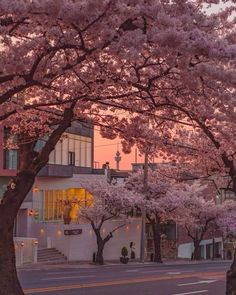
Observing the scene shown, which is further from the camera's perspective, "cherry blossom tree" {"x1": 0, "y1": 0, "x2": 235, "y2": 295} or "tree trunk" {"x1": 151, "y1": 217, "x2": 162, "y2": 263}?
"tree trunk" {"x1": 151, "y1": 217, "x2": 162, "y2": 263}

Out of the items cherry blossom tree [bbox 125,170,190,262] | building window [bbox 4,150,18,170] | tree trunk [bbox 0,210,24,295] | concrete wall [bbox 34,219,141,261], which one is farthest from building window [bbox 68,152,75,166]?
tree trunk [bbox 0,210,24,295]

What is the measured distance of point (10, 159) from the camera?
44844 mm

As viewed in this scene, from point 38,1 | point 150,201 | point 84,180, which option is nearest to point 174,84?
point 38,1

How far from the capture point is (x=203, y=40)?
8.49m

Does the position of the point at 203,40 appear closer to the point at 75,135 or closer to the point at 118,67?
the point at 118,67

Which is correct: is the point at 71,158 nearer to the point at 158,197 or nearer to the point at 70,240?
the point at 158,197

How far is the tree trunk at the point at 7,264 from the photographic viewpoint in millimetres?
12039

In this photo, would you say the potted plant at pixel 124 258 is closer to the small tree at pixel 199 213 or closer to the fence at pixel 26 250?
the fence at pixel 26 250

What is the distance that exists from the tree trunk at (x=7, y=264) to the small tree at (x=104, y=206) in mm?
31811

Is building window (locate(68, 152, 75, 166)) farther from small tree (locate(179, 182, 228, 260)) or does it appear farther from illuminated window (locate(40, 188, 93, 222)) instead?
small tree (locate(179, 182, 228, 260))

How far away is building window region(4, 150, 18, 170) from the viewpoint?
44.5 m

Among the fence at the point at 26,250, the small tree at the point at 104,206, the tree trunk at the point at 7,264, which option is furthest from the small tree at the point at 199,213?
the tree trunk at the point at 7,264

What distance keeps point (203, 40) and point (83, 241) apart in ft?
130

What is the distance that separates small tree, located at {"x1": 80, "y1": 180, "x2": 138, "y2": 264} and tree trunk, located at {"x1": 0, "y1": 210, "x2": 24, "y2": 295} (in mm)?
31811
